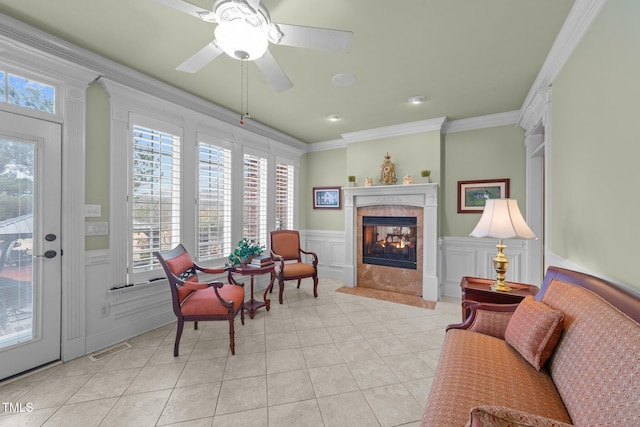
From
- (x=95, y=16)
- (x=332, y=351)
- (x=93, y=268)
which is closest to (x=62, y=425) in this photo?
(x=93, y=268)

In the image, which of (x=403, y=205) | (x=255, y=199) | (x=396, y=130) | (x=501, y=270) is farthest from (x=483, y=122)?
(x=255, y=199)

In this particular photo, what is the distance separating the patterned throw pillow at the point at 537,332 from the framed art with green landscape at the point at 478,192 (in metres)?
2.74

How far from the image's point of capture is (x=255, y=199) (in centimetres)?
430

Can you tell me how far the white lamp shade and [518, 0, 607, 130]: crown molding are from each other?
1228 mm

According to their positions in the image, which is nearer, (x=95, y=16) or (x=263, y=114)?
(x=95, y=16)

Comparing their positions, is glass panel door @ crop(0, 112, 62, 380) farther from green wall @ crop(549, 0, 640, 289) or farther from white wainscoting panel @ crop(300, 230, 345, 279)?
green wall @ crop(549, 0, 640, 289)

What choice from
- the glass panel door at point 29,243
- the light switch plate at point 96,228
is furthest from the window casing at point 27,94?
the light switch plate at point 96,228

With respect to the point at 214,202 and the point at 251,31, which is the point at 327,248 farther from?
the point at 251,31

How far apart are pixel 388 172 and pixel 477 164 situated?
132cm

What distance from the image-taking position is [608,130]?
5.02 ft

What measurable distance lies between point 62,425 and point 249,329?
1.54 metres

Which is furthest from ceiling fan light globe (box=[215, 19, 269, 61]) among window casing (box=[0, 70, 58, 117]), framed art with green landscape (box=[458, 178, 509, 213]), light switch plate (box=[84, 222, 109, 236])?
framed art with green landscape (box=[458, 178, 509, 213])

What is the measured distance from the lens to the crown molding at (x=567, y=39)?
1.68 m

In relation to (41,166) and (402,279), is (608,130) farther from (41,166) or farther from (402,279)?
(41,166)
